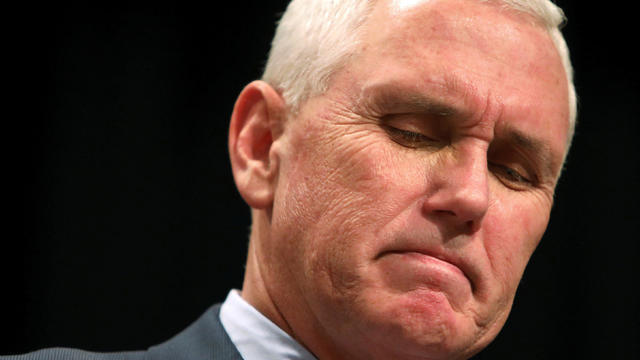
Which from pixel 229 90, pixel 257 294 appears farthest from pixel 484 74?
pixel 229 90

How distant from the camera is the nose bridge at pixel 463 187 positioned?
1.43 meters

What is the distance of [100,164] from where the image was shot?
8.63 ft

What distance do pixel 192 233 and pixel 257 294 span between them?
43.5 inches

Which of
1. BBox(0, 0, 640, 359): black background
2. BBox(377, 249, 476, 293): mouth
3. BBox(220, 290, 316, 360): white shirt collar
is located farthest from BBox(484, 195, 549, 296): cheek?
BBox(0, 0, 640, 359): black background

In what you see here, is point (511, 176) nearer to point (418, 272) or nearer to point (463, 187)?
point (463, 187)

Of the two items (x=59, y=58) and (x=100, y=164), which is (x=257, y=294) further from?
(x=59, y=58)

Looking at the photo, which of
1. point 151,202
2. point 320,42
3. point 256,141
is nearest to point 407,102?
point 320,42

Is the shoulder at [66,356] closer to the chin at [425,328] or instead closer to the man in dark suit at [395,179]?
the man in dark suit at [395,179]

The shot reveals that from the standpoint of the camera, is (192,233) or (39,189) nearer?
(39,189)

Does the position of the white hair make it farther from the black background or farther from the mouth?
the black background

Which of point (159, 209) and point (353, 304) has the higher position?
point (353, 304)

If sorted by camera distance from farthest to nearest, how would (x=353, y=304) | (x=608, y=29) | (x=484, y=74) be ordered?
(x=608, y=29)
(x=484, y=74)
(x=353, y=304)

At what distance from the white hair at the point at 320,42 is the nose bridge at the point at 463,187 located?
0.33m

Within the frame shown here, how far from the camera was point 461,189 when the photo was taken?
4.71ft
